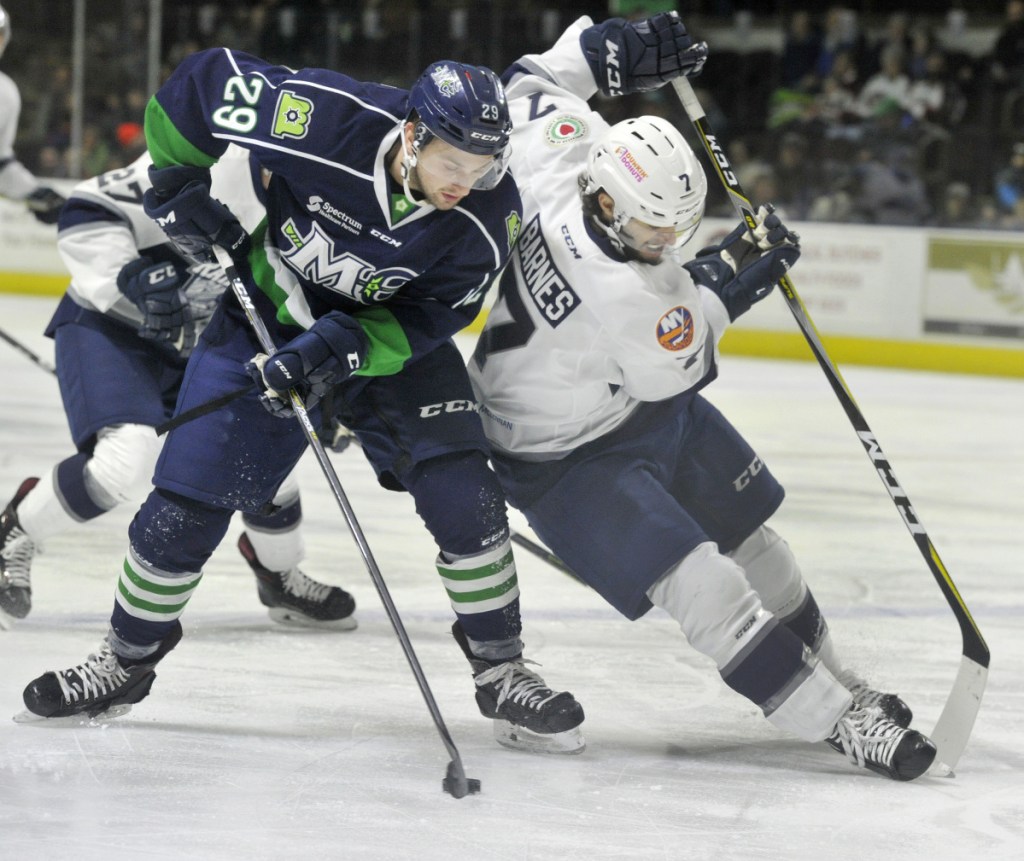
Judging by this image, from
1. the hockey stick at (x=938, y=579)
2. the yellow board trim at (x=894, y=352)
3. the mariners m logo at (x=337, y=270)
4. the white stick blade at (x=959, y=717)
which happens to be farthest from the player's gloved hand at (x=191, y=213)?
the yellow board trim at (x=894, y=352)

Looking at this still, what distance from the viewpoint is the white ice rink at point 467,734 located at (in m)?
2.13

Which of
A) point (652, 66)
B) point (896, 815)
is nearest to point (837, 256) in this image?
point (652, 66)

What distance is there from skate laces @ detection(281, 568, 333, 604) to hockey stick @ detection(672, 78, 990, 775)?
1.16m

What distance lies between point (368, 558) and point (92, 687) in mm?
524

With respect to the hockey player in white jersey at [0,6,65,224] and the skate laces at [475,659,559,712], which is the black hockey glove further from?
the hockey player in white jersey at [0,6,65,224]

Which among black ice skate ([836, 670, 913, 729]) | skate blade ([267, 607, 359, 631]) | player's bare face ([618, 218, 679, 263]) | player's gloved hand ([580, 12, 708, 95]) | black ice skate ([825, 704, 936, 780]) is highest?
player's gloved hand ([580, 12, 708, 95])

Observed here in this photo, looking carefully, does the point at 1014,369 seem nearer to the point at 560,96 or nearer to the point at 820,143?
the point at 820,143

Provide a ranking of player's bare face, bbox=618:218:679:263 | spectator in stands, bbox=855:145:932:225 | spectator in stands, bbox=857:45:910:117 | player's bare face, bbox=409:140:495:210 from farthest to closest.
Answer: spectator in stands, bbox=857:45:910:117
spectator in stands, bbox=855:145:932:225
player's bare face, bbox=618:218:679:263
player's bare face, bbox=409:140:495:210

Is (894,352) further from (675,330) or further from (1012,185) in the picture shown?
(675,330)

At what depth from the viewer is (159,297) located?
293 centimetres

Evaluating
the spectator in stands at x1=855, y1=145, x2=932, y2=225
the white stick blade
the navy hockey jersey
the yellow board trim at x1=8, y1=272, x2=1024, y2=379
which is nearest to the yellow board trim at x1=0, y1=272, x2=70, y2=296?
the yellow board trim at x1=8, y1=272, x2=1024, y2=379

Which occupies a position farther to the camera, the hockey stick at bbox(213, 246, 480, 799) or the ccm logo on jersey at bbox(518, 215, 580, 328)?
the ccm logo on jersey at bbox(518, 215, 580, 328)

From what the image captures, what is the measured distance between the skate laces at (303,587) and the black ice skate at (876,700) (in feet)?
3.72

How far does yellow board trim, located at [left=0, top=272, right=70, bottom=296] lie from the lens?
9.45 metres
